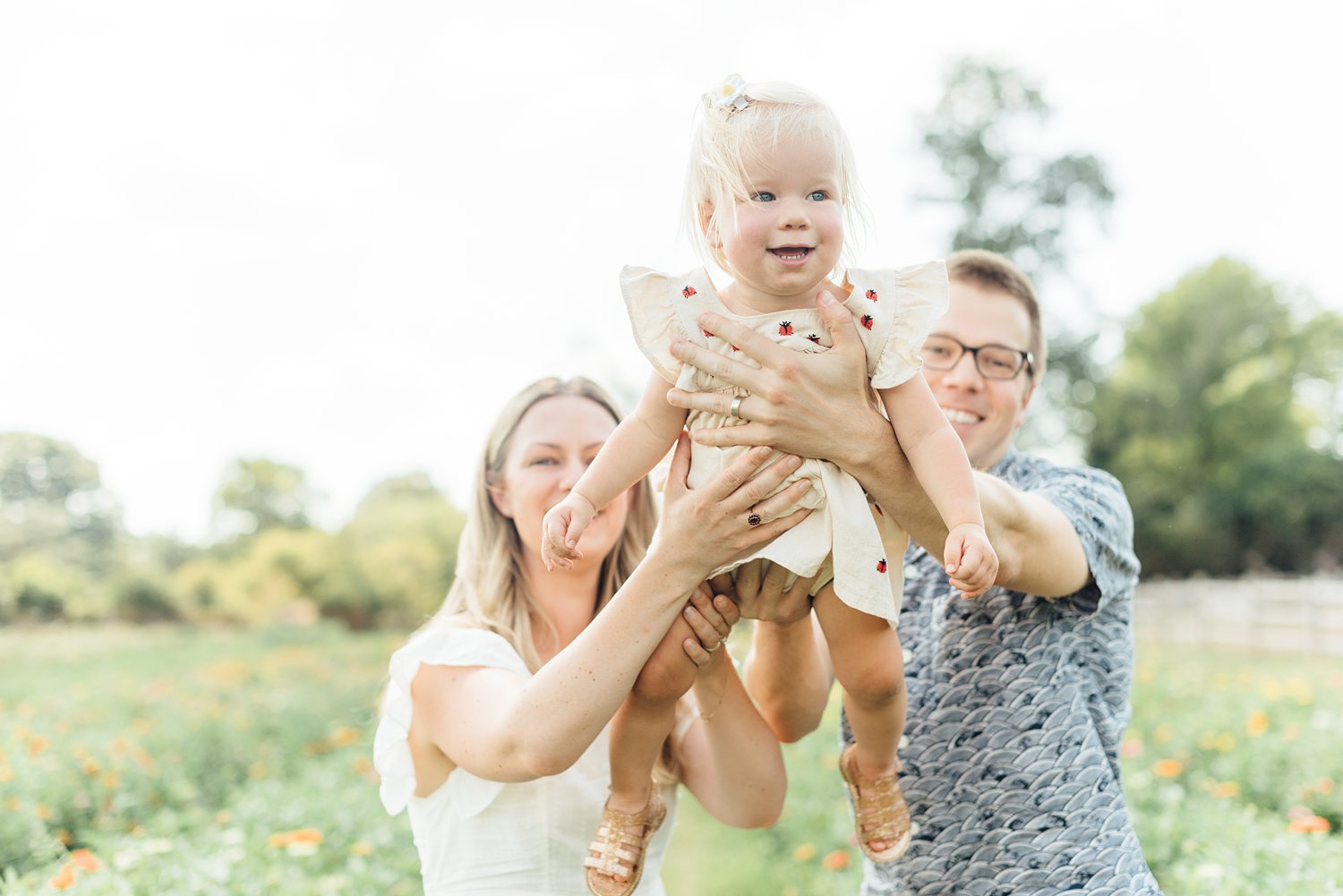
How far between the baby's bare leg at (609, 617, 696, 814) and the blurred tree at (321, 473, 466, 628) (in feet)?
52.2

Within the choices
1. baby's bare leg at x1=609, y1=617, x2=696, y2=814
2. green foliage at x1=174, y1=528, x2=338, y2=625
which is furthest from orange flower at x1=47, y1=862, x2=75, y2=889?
green foliage at x1=174, y1=528, x2=338, y2=625

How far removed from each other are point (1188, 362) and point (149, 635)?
92.3 feet

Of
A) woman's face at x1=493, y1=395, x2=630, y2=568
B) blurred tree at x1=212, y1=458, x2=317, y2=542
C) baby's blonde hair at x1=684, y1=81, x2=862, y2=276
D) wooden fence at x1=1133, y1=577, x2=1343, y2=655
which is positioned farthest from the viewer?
blurred tree at x1=212, y1=458, x2=317, y2=542

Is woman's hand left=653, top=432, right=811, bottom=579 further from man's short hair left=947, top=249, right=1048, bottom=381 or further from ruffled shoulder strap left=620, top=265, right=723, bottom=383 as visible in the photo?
man's short hair left=947, top=249, right=1048, bottom=381

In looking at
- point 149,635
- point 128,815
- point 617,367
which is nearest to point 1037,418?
point 617,367

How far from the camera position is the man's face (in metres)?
2.71

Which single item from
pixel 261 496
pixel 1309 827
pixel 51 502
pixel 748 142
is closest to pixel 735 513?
pixel 748 142

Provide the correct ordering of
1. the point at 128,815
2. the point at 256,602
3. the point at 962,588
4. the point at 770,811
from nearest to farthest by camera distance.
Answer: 1. the point at 962,588
2. the point at 770,811
3. the point at 128,815
4. the point at 256,602

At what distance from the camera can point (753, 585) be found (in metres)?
2.25

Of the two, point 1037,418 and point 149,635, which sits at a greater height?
point 1037,418

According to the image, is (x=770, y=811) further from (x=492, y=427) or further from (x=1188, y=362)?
(x=1188, y=362)

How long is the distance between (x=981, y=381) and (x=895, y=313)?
653mm

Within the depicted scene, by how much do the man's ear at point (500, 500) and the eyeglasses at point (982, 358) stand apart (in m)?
1.13

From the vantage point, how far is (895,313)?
7.08 feet
